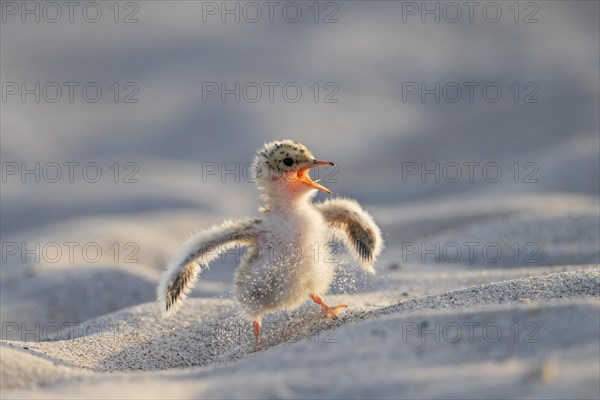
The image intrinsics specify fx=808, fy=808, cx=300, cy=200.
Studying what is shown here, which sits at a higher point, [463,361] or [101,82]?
[101,82]

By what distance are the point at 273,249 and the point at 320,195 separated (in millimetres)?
6384

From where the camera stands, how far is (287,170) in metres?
4.35

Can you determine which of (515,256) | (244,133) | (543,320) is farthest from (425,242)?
(244,133)

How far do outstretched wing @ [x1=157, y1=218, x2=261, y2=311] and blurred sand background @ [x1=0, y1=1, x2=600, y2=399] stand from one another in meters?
0.39

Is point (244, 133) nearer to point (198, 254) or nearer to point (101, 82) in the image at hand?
point (101, 82)

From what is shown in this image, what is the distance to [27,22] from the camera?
16656 mm

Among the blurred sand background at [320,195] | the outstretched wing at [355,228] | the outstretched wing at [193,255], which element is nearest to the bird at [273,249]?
the outstretched wing at [193,255]

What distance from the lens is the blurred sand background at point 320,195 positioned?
10.1 ft

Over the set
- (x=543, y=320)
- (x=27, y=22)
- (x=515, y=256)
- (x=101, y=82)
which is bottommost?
(x=515, y=256)

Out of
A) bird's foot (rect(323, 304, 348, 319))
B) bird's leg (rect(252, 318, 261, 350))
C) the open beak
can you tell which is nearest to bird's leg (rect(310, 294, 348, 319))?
bird's foot (rect(323, 304, 348, 319))

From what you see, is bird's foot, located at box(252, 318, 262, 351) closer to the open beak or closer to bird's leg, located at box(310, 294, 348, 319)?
bird's leg, located at box(310, 294, 348, 319)

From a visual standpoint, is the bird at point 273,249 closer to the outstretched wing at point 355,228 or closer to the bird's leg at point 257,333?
the bird's leg at point 257,333

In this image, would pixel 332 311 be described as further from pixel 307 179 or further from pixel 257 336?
pixel 307 179

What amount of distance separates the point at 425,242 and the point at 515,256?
3.03 ft
